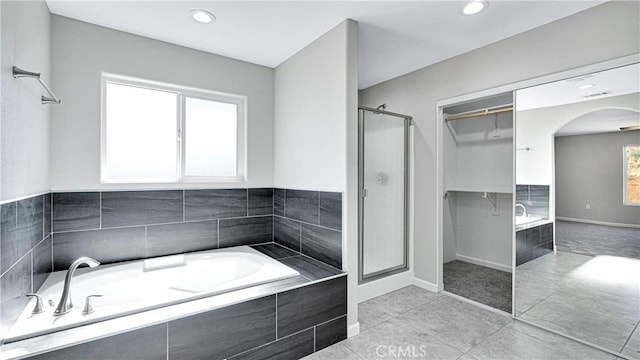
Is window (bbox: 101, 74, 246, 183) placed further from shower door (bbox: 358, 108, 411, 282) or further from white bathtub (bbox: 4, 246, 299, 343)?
shower door (bbox: 358, 108, 411, 282)

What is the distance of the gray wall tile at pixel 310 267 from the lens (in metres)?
2.23

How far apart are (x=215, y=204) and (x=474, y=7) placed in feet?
9.21

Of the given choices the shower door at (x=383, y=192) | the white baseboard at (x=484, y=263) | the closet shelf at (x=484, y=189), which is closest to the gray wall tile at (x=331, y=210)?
the shower door at (x=383, y=192)

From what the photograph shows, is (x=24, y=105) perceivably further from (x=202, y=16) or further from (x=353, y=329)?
(x=353, y=329)

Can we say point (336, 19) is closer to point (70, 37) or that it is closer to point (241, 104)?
point (241, 104)

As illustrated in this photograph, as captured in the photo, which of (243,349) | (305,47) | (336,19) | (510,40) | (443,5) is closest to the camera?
(243,349)

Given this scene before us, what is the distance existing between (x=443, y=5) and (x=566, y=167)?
1.62 metres

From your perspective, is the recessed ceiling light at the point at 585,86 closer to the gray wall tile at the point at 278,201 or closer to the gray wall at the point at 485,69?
the gray wall at the point at 485,69

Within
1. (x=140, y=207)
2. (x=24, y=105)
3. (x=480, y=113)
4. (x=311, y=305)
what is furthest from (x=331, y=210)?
(x=480, y=113)

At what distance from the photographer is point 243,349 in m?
1.80

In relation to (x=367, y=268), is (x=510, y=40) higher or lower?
higher

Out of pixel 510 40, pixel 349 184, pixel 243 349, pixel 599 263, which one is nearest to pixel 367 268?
pixel 349 184

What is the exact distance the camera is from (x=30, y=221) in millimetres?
1706

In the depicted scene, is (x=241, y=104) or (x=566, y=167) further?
(x=241, y=104)
